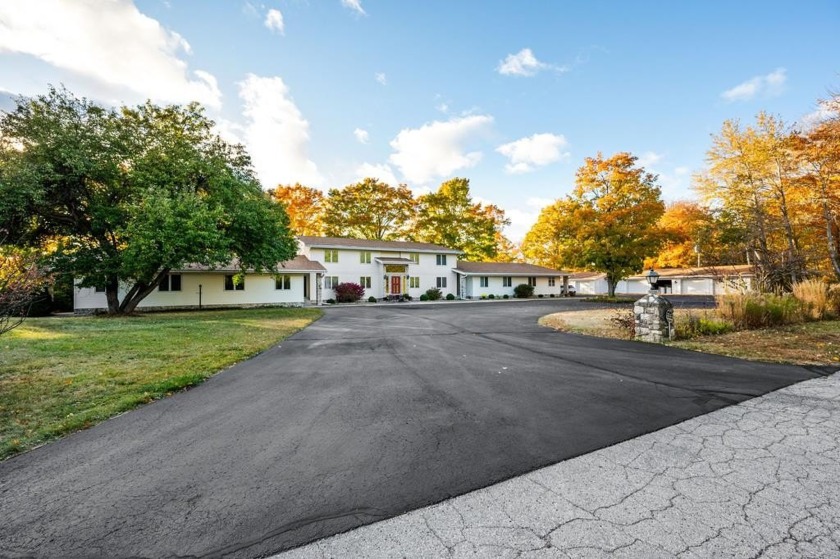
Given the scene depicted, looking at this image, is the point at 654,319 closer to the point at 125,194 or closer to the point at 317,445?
the point at 317,445

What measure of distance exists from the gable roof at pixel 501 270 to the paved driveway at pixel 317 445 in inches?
1123

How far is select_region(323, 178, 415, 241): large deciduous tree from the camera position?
40188mm

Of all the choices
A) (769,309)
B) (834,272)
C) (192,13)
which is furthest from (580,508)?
(834,272)

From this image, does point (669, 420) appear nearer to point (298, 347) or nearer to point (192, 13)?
point (298, 347)

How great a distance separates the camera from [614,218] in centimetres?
→ 2522

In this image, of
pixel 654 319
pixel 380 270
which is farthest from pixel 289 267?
pixel 654 319

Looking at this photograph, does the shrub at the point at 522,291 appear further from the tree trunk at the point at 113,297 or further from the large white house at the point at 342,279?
the tree trunk at the point at 113,297

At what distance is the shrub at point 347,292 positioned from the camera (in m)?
28.6

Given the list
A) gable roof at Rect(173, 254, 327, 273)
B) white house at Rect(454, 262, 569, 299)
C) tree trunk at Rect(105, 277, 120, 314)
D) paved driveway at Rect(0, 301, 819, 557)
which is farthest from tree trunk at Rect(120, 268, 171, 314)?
white house at Rect(454, 262, 569, 299)

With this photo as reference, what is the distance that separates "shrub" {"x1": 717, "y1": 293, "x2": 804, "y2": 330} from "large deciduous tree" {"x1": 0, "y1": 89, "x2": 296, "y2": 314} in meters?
18.6

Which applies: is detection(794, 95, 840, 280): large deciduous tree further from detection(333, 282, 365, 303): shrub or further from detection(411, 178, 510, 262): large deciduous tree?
detection(411, 178, 510, 262): large deciduous tree

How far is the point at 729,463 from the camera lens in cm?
305

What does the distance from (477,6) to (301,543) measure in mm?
16705

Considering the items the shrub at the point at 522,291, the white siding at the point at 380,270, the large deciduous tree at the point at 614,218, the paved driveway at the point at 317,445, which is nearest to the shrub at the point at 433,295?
the white siding at the point at 380,270
